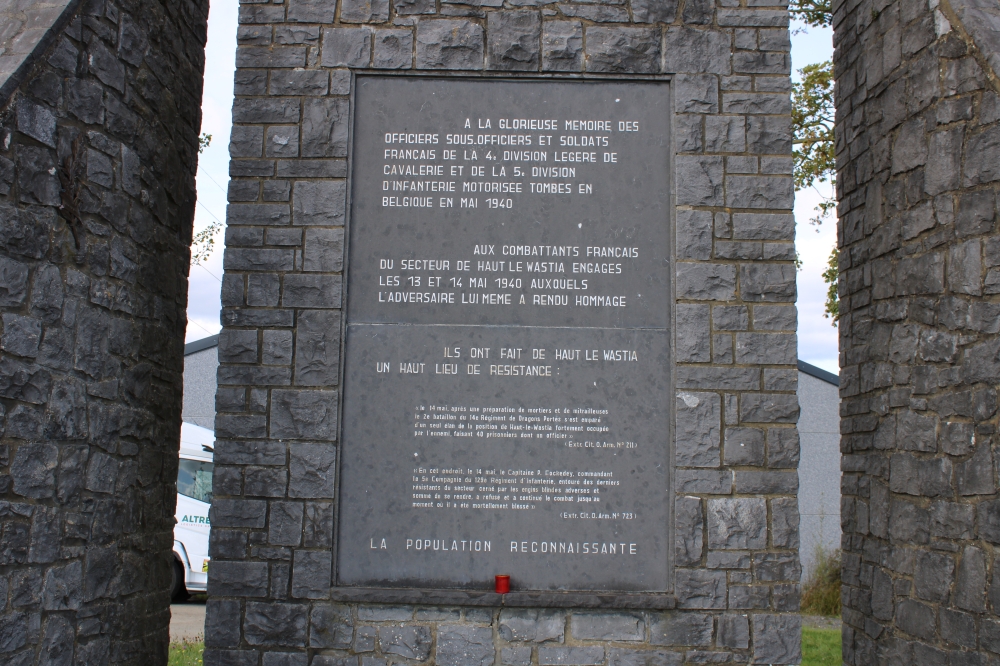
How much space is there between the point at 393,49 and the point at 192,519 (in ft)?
25.7

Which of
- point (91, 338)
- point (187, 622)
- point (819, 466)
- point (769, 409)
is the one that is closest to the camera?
point (91, 338)

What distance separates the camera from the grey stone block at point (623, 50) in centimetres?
450

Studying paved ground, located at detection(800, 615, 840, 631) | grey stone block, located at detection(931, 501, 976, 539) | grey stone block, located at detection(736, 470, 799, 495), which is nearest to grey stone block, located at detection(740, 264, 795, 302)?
grey stone block, located at detection(736, 470, 799, 495)

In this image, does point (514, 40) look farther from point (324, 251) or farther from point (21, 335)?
point (21, 335)

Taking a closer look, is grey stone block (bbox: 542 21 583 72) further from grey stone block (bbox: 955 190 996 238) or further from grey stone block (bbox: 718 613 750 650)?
grey stone block (bbox: 718 613 750 650)

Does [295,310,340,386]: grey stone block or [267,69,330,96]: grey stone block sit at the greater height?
[267,69,330,96]: grey stone block

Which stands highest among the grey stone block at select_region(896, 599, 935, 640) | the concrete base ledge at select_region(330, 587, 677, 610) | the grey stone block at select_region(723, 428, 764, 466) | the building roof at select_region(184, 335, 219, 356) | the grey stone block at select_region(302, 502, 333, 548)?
the building roof at select_region(184, 335, 219, 356)

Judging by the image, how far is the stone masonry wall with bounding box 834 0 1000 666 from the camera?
13.9 ft

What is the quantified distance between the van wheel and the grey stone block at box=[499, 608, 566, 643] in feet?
25.7

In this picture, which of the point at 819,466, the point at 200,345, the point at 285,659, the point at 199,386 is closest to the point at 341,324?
the point at 285,659

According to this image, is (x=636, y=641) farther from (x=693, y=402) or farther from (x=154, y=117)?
(x=154, y=117)

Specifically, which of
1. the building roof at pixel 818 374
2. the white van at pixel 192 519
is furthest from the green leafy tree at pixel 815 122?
the white van at pixel 192 519

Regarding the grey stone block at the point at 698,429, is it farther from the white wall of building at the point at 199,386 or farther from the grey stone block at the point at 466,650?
the white wall of building at the point at 199,386

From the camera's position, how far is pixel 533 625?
4.07 metres
